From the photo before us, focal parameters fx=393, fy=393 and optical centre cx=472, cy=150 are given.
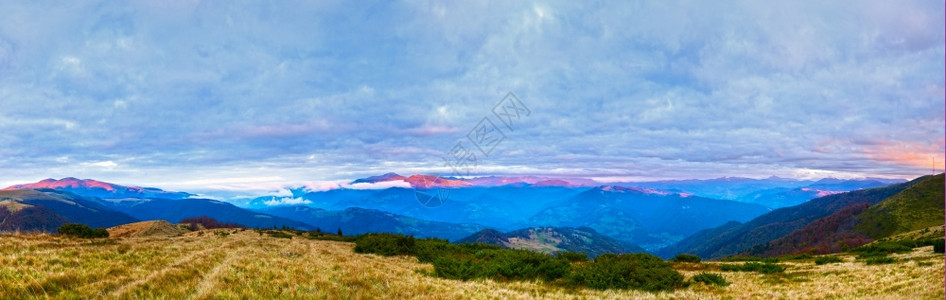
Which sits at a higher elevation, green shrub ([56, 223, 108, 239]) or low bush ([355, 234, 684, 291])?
green shrub ([56, 223, 108, 239])

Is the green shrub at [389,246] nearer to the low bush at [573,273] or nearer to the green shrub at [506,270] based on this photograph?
the low bush at [573,273]

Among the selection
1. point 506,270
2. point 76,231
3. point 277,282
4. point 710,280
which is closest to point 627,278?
point 710,280

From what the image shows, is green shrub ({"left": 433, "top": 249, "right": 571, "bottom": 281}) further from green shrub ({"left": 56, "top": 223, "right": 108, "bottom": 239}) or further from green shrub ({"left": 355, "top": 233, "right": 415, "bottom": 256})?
green shrub ({"left": 56, "top": 223, "right": 108, "bottom": 239})

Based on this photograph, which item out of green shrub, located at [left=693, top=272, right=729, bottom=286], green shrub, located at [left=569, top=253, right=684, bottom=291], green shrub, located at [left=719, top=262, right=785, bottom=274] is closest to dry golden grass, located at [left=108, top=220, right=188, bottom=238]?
green shrub, located at [left=569, top=253, right=684, bottom=291]

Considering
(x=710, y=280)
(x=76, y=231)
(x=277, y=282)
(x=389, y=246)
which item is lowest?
(x=389, y=246)

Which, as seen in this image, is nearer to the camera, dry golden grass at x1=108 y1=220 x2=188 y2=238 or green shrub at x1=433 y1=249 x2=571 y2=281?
green shrub at x1=433 y1=249 x2=571 y2=281

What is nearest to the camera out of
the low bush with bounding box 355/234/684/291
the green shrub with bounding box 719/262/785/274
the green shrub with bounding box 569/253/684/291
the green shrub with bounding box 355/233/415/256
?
the green shrub with bounding box 569/253/684/291

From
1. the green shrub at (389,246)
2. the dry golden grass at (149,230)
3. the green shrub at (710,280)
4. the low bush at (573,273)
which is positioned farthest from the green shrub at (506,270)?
the dry golden grass at (149,230)

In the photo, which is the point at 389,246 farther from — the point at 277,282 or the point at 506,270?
the point at 277,282

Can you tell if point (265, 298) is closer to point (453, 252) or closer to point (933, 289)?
point (933, 289)

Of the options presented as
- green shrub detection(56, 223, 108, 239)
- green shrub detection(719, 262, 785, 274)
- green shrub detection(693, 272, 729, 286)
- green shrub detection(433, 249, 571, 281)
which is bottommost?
green shrub detection(719, 262, 785, 274)

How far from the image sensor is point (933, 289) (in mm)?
14578

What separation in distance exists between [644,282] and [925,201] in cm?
27640

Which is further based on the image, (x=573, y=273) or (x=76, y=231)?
(x=76, y=231)
